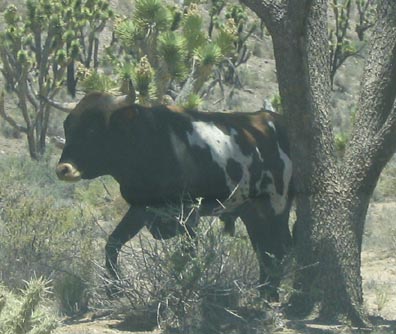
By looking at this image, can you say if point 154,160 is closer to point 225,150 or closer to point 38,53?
point 225,150

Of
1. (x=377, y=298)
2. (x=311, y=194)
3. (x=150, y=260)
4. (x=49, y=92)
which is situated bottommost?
(x=49, y=92)

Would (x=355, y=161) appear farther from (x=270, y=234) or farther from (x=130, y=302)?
(x=130, y=302)

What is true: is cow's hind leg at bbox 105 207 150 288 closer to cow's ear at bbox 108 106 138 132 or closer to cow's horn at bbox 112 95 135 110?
cow's ear at bbox 108 106 138 132

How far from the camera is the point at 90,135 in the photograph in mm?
9117

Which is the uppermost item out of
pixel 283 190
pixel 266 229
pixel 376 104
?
pixel 376 104

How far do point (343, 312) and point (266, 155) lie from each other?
183 centimetres

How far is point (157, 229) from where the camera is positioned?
9047 mm

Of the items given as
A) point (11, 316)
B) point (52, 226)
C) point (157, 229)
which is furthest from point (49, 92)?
point (11, 316)

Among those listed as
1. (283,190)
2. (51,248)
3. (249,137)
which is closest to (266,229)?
(283,190)

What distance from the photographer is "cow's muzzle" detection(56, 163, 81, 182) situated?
8.94 meters

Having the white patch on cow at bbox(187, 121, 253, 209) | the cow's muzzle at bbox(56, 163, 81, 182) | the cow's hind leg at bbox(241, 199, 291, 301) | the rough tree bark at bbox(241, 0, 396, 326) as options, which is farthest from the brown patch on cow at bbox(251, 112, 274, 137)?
the cow's muzzle at bbox(56, 163, 81, 182)

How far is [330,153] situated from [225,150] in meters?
1.12

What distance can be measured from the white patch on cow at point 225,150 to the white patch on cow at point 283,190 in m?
0.31

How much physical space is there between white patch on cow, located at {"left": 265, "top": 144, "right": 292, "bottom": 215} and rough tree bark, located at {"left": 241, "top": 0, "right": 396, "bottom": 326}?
0.93 metres
